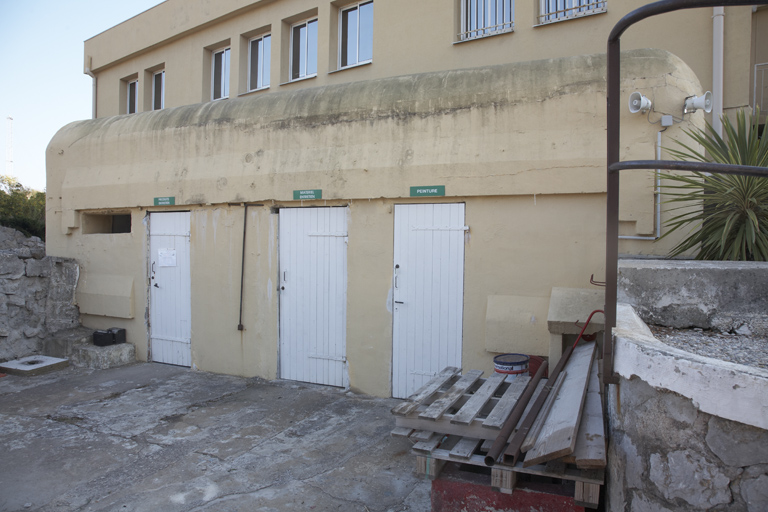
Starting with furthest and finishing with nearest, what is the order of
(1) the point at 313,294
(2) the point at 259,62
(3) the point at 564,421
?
(2) the point at 259,62 < (1) the point at 313,294 < (3) the point at 564,421

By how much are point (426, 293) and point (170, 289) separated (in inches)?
170

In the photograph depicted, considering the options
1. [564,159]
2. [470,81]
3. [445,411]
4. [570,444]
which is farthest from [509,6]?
[570,444]

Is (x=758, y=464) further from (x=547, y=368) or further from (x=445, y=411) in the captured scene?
(x=547, y=368)

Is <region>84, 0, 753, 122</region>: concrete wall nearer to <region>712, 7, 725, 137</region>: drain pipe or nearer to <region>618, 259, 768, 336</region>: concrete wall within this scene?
<region>712, 7, 725, 137</region>: drain pipe

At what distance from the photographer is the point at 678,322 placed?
334 cm

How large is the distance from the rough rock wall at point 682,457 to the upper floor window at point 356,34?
8.33 m

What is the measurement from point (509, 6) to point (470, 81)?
2780mm

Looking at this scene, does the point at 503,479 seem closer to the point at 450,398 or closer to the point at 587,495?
the point at 587,495

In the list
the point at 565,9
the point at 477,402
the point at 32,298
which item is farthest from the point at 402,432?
the point at 32,298

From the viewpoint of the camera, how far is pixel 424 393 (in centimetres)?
430

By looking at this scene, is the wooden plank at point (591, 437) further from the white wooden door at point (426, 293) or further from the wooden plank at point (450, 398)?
the white wooden door at point (426, 293)

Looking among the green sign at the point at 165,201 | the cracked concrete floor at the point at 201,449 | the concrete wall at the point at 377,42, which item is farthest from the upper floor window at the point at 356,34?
the cracked concrete floor at the point at 201,449

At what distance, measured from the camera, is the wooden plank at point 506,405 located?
351cm

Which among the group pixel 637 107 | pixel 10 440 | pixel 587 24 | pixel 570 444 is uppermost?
pixel 587 24
